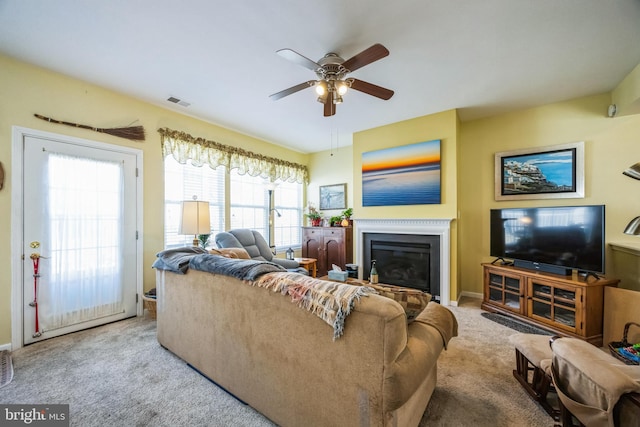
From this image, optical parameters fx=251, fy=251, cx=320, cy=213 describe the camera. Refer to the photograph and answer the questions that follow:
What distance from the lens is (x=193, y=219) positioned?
2959 millimetres

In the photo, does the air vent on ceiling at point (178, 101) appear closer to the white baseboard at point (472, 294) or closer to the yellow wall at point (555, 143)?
the yellow wall at point (555, 143)

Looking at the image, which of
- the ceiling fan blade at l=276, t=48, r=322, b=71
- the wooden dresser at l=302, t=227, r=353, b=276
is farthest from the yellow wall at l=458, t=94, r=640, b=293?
the ceiling fan blade at l=276, t=48, r=322, b=71

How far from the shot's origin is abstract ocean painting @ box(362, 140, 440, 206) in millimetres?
3639

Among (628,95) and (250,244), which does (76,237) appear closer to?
(250,244)

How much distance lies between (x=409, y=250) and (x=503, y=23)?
111 inches

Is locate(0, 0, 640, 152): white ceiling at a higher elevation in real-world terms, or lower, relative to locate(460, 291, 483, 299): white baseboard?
higher

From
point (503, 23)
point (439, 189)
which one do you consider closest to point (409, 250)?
point (439, 189)

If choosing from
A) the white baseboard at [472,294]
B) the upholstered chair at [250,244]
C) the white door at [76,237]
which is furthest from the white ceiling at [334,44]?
the white baseboard at [472,294]

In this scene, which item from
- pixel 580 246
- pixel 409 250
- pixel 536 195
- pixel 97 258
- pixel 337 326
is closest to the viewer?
pixel 337 326

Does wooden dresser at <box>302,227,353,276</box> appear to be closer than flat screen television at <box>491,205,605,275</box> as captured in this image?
No

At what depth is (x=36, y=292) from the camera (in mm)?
2492

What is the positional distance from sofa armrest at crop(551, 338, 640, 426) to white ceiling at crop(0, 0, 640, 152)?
225 centimetres

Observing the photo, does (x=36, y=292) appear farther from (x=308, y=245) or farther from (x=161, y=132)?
(x=308, y=245)

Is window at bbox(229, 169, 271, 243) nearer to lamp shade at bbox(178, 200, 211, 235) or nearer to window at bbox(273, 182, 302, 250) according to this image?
window at bbox(273, 182, 302, 250)
